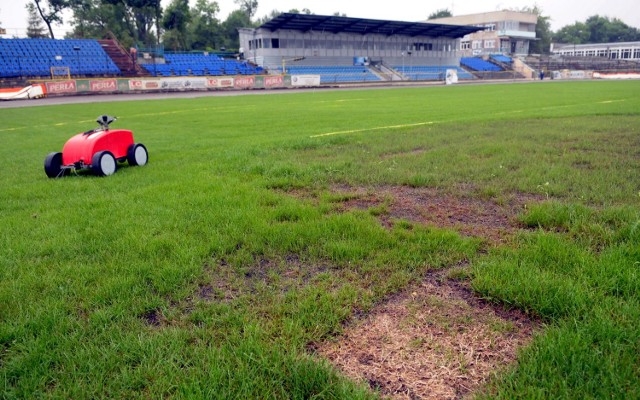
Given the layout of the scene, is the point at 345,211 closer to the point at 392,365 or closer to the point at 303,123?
the point at 392,365

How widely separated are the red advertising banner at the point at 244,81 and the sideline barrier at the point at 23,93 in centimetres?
Answer: 1601

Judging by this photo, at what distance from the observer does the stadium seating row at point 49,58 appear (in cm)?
3956

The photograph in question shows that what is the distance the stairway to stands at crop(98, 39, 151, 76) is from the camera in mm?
45625

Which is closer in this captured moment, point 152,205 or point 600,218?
point 600,218

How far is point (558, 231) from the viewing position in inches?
156

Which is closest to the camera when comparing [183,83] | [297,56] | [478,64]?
[183,83]

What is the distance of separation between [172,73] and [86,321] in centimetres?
4880

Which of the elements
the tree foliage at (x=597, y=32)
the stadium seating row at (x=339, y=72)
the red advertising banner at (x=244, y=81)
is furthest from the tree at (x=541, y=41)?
the red advertising banner at (x=244, y=81)

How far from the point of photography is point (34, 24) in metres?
61.3

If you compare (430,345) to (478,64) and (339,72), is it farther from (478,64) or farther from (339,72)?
(478,64)

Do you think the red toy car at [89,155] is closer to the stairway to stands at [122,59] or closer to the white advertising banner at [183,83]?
the white advertising banner at [183,83]

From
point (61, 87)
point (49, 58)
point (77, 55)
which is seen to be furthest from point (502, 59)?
point (61, 87)

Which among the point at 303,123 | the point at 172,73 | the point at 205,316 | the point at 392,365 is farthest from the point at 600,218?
the point at 172,73

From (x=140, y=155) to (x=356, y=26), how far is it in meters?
58.0
